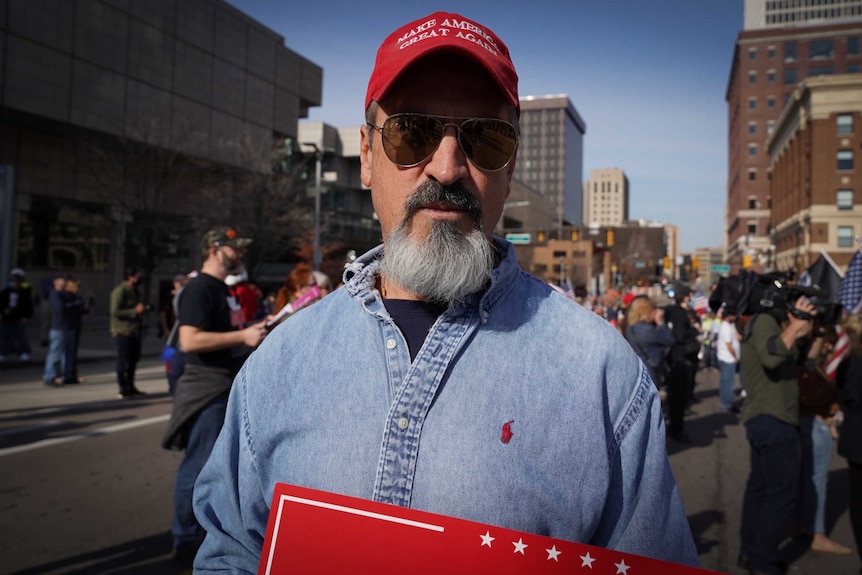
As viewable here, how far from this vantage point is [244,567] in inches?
57.0

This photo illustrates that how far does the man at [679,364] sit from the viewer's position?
888 cm

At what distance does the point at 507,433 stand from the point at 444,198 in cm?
59

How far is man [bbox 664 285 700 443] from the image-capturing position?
29.1 feet

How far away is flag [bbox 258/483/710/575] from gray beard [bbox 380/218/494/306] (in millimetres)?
524

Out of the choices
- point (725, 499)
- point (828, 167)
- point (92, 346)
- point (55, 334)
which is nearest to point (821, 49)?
point (828, 167)

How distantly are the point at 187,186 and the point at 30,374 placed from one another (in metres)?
19.9

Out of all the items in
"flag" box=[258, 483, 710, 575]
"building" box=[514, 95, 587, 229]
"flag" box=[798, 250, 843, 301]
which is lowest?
"flag" box=[258, 483, 710, 575]

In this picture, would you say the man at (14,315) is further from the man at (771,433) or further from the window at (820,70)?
the window at (820,70)

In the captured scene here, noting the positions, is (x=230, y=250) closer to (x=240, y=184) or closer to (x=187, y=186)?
(x=240, y=184)

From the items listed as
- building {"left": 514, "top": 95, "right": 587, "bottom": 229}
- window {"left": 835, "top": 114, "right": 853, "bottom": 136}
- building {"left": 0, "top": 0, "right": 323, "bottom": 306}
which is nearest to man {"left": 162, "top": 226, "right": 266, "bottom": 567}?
building {"left": 0, "top": 0, "right": 323, "bottom": 306}

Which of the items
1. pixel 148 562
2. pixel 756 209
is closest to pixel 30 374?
pixel 148 562

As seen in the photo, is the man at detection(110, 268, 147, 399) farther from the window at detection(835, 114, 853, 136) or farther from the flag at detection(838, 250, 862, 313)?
the window at detection(835, 114, 853, 136)

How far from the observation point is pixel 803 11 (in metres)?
122

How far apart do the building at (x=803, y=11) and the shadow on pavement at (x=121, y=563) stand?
462 ft
